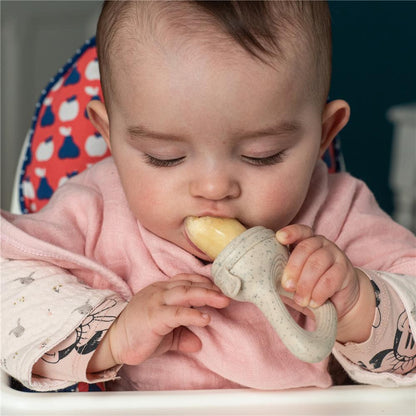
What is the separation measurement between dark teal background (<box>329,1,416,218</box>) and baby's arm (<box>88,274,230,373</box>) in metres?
2.18

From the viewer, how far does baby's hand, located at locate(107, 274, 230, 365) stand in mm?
711

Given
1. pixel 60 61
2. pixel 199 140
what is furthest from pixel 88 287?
pixel 60 61

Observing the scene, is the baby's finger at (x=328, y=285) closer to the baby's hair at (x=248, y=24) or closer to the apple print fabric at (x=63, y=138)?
the baby's hair at (x=248, y=24)

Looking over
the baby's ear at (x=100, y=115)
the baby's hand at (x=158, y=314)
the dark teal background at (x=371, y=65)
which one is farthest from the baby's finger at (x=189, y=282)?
the dark teal background at (x=371, y=65)

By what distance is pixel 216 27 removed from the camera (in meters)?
0.71

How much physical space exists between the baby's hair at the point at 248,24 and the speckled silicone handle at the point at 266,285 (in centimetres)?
20

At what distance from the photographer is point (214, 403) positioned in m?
0.68

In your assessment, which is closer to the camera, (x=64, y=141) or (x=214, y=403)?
(x=214, y=403)

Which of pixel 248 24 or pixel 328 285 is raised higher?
pixel 248 24

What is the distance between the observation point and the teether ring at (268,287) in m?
0.61

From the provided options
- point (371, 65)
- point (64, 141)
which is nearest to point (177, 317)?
point (64, 141)

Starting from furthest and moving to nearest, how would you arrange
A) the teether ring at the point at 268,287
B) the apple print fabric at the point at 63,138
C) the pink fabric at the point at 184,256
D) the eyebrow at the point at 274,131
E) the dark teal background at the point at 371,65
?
the dark teal background at the point at 371,65 → the apple print fabric at the point at 63,138 → the pink fabric at the point at 184,256 → the eyebrow at the point at 274,131 → the teether ring at the point at 268,287

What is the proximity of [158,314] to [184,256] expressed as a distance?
0.16 metres

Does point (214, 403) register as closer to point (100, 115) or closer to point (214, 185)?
point (214, 185)
